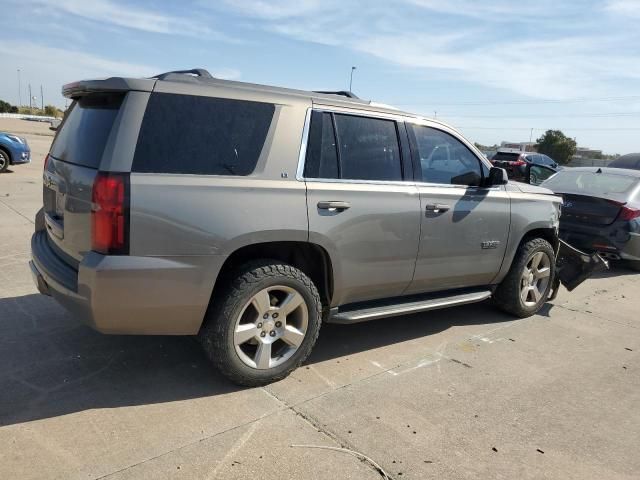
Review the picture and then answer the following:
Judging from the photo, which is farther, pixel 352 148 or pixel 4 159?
pixel 4 159

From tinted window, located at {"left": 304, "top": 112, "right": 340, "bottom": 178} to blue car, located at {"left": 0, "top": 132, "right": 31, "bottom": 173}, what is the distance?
1287 centimetres

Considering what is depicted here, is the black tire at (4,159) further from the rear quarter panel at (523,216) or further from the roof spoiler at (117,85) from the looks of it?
the rear quarter panel at (523,216)

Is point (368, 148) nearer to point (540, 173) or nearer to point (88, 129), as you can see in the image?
point (88, 129)

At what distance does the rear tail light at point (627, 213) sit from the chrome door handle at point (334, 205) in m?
5.11

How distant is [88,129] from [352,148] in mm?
1766

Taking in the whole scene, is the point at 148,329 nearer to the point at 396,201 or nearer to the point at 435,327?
the point at 396,201

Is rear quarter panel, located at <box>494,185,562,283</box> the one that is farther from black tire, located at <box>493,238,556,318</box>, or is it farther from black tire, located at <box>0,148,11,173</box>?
black tire, located at <box>0,148,11,173</box>

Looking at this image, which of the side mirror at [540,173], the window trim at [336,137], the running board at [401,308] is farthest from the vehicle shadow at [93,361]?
the side mirror at [540,173]

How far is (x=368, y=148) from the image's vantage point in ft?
13.0

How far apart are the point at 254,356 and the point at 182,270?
2.74 feet

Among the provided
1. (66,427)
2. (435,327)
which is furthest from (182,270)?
(435,327)

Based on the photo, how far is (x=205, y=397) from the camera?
336 cm

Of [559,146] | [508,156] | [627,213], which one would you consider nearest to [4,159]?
[627,213]

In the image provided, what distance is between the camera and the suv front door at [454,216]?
424 centimetres
